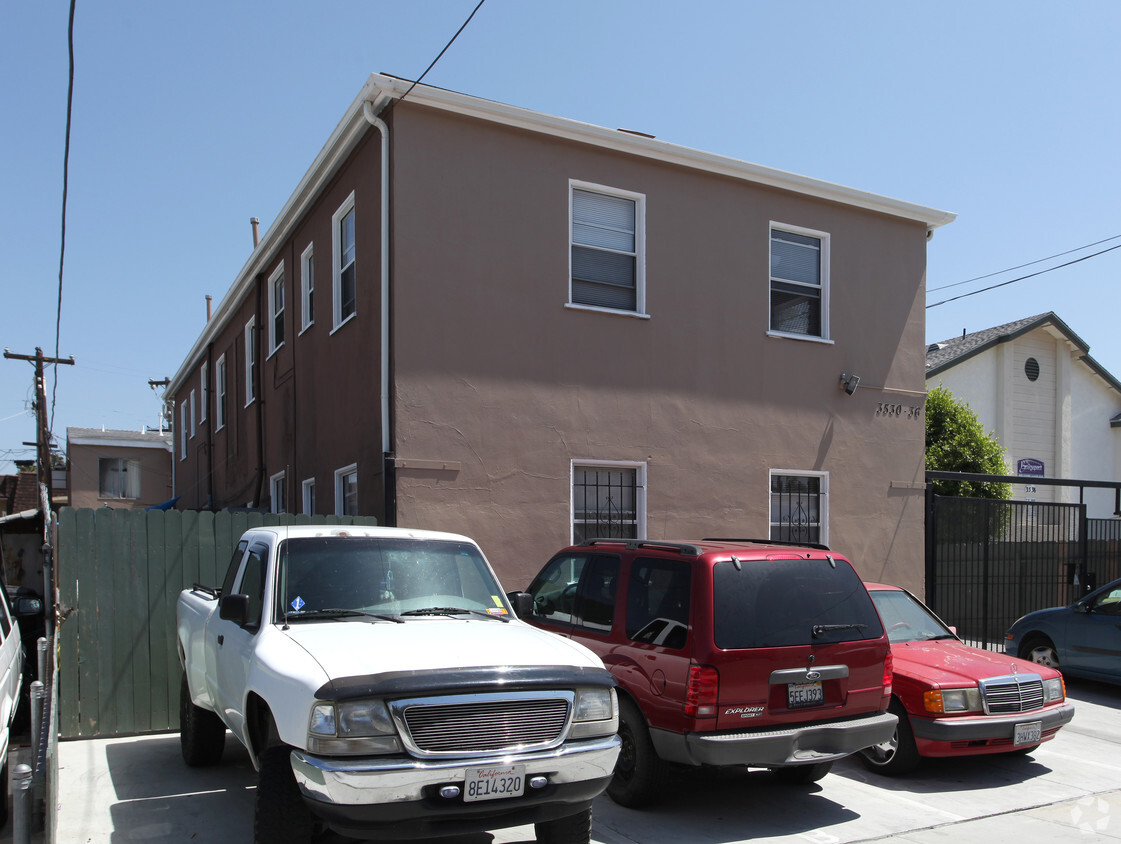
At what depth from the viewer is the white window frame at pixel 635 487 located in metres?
11.1

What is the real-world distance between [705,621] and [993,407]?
23075mm

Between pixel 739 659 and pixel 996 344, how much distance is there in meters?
23.1

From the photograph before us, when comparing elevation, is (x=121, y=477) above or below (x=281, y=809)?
above

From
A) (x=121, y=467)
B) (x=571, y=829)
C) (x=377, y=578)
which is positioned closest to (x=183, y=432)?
(x=121, y=467)

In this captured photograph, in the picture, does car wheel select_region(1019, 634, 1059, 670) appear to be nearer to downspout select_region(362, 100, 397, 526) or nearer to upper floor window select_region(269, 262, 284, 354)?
downspout select_region(362, 100, 397, 526)

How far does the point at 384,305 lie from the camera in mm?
10289

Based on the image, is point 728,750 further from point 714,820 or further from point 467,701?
point 467,701

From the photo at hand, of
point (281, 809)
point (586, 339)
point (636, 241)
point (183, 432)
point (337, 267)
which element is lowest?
point (281, 809)

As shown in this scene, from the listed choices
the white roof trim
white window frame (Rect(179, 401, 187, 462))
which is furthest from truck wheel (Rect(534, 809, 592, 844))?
white window frame (Rect(179, 401, 187, 462))

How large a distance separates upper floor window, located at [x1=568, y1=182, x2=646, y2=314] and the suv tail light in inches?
250

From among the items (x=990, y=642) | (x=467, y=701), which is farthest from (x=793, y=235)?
(x=467, y=701)

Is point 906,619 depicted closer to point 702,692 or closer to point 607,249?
point 702,692

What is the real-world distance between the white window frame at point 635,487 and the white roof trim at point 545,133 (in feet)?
12.6

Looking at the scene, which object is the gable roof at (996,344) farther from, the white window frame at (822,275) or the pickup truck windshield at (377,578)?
the pickup truck windshield at (377,578)
